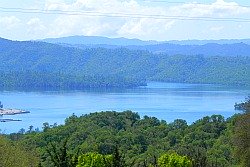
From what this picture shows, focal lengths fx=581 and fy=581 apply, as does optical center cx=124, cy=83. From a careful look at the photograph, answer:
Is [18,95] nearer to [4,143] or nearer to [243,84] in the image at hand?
[243,84]

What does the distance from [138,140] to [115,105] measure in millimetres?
43464

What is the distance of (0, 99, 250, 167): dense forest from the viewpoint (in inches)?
723

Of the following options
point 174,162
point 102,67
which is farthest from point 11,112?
point 102,67

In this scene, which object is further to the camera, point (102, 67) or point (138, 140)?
point (102, 67)

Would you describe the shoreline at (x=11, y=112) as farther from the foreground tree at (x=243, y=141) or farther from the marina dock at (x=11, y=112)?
the foreground tree at (x=243, y=141)

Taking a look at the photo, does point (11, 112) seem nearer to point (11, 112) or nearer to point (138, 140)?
point (11, 112)

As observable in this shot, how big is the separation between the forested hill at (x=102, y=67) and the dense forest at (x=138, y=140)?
75.3 metres

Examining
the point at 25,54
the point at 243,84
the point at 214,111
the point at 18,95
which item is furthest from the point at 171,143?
the point at 25,54

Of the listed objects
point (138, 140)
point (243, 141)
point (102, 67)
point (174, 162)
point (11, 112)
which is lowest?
point (138, 140)

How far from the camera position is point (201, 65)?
142m

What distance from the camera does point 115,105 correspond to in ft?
241

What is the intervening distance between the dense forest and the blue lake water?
21.1 meters

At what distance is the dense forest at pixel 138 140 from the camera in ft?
60.2

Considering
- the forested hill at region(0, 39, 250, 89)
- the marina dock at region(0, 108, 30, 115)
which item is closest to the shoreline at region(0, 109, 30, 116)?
the marina dock at region(0, 108, 30, 115)
